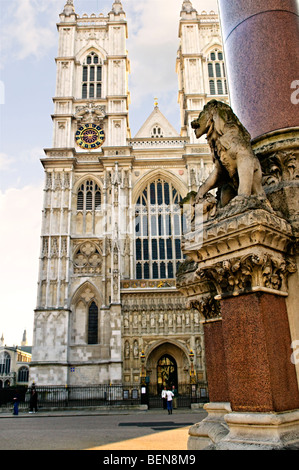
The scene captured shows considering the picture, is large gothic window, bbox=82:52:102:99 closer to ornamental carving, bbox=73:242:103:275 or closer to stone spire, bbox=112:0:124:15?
stone spire, bbox=112:0:124:15

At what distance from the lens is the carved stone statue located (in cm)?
340

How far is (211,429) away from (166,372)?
870 inches

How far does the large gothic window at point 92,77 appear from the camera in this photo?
31734 millimetres

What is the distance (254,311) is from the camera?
306cm

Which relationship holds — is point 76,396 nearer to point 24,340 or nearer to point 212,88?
point 212,88

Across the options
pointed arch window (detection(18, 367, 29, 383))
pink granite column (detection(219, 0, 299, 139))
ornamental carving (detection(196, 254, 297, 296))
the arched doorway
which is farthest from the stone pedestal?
pointed arch window (detection(18, 367, 29, 383))

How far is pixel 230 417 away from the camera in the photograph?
2961mm

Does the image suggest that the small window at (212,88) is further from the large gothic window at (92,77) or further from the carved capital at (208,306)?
the carved capital at (208,306)

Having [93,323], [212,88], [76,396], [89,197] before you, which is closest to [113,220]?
[89,197]

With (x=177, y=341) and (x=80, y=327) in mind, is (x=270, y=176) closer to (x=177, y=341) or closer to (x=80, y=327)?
(x=177, y=341)

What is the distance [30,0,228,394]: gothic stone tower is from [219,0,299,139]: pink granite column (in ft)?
59.7

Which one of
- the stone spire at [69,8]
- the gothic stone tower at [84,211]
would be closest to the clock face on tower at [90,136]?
the gothic stone tower at [84,211]
